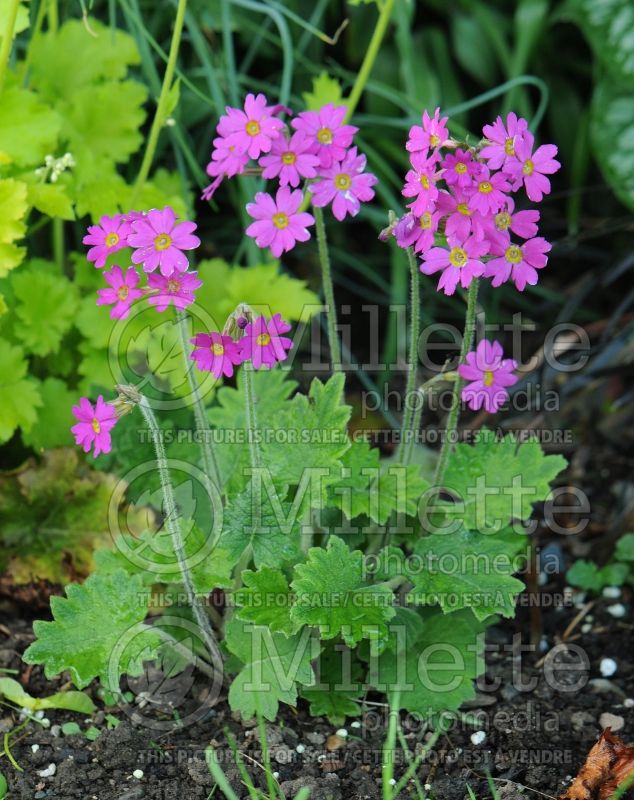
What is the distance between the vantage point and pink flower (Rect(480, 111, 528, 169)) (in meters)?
1.44

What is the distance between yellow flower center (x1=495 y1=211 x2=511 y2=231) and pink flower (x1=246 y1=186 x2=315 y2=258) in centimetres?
28

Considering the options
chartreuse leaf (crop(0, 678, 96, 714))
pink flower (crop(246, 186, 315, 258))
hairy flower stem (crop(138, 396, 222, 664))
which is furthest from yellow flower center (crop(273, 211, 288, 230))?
chartreuse leaf (crop(0, 678, 96, 714))

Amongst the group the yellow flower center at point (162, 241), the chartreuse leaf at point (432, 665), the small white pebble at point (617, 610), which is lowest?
the small white pebble at point (617, 610)

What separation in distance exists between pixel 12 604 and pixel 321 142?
1.12 m

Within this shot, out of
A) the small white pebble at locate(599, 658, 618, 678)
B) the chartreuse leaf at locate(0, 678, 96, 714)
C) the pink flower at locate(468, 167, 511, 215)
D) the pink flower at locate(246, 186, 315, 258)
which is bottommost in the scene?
the small white pebble at locate(599, 658, 618, 678)

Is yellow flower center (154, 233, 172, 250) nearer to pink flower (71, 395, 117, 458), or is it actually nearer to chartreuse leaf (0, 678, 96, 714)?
pink flower (71, 395, 117, 458)

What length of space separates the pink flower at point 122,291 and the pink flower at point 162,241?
4 centimetres

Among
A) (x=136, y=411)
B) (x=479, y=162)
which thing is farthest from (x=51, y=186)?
(x=479, y=162)

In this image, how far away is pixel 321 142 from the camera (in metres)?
1.63

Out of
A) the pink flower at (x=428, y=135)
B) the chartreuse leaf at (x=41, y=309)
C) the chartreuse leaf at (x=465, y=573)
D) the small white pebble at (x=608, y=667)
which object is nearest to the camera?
the pink flower at (x=428, y=135)

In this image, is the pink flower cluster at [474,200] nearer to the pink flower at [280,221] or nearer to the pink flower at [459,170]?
the pink flower at [459,170]

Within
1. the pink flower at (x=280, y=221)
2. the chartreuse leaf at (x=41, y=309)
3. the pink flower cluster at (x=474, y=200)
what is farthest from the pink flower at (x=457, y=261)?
the chartreuse leaf at (x=41, y=309)

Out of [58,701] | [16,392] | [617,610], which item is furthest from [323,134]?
[617,610]

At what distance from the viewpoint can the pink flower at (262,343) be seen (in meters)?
1.49
